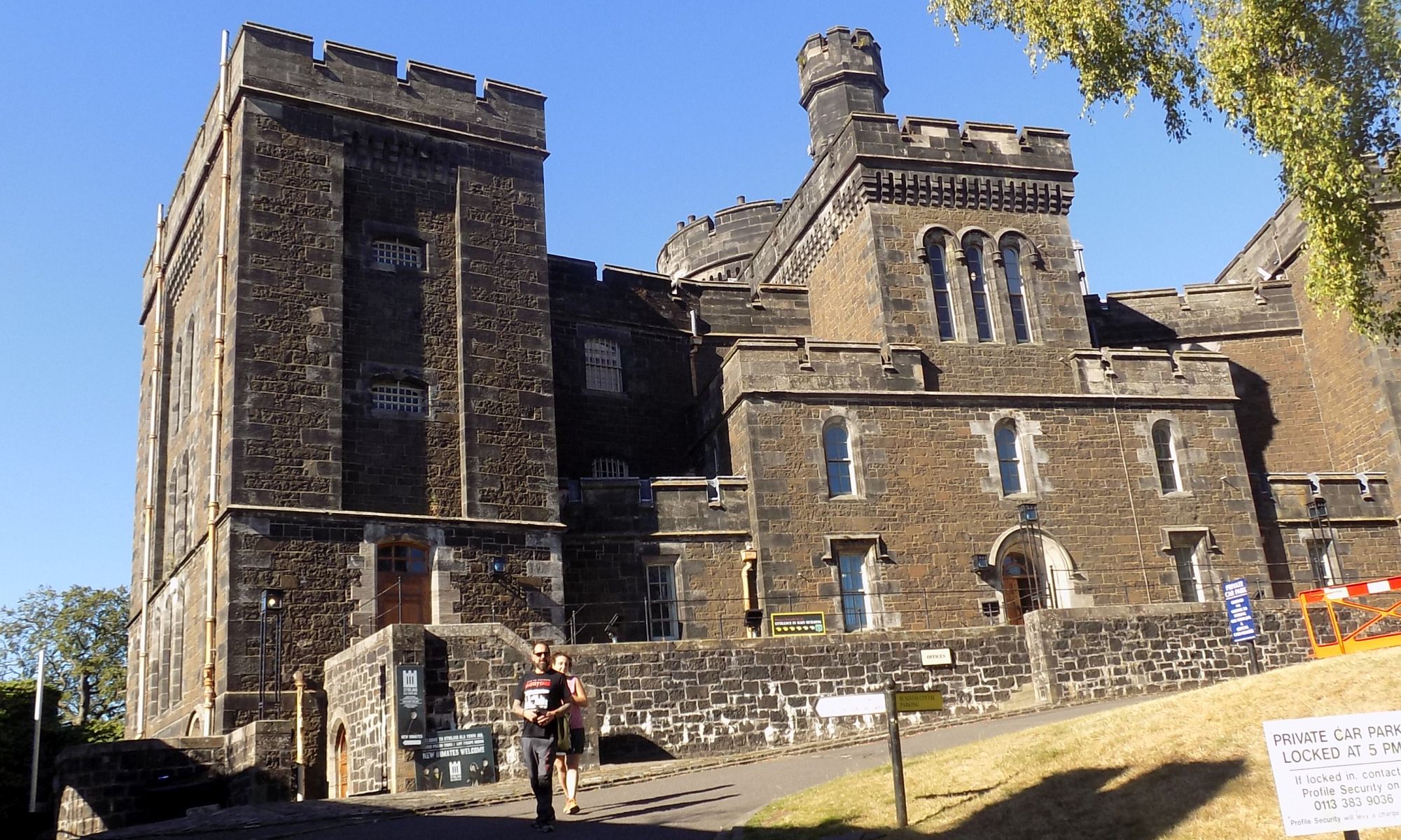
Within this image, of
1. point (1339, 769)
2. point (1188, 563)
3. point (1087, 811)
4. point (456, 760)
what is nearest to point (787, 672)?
point (456, 760)

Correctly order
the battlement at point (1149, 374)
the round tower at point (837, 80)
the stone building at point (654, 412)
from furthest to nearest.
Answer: the round tower at point (837, 80)
the battlement at point (1149, 374)
the stone building at point (654, 412)

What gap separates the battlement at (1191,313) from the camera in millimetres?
30969

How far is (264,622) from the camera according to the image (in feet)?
68.8

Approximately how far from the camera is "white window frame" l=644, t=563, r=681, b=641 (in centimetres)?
2450

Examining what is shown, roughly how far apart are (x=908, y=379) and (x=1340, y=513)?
9.91 m

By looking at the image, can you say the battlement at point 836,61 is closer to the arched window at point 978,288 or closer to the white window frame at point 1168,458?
the arched window at point 978,288

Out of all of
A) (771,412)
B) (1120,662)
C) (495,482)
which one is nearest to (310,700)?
(495,482)

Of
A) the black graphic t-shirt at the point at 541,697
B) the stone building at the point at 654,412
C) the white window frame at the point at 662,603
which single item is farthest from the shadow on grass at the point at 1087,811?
the white window frame at the point at 662,603

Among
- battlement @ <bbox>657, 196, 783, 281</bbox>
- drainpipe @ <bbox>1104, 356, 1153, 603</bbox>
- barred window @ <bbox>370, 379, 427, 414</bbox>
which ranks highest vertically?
battlement @ <bbox>657, 196, 783, 281</bbox>

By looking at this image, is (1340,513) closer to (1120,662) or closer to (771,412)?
(1120,662)

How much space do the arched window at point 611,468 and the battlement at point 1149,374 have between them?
9710 millimetres

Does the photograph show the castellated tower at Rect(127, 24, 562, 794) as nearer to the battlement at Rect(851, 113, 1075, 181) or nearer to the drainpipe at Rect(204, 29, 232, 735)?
the drainpipe at Rect(204, 29, 232, 735)

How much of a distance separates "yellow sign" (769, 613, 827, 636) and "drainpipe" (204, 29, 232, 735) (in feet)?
29.9

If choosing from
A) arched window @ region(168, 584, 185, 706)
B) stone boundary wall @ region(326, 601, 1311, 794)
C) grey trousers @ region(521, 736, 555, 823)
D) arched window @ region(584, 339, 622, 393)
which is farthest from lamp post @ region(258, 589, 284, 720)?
grey trousers @ region(521, 736, 555, 823)
